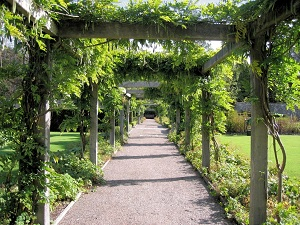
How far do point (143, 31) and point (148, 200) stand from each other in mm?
2974

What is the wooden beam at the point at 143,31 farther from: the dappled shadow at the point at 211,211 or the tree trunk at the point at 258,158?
the dappled shadow at the point at 211,211

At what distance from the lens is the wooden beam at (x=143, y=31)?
358 centimetres

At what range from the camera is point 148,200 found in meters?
5.22

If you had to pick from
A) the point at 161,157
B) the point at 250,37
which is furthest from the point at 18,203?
the point at 161,157

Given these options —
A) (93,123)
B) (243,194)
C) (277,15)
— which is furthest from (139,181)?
(277,15)

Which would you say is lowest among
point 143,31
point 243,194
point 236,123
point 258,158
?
point 243,194

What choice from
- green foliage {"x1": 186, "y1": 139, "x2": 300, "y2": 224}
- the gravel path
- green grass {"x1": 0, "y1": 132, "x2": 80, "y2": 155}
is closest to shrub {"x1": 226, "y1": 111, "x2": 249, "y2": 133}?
green grass {"x1": 0, "y1": 132, "x2": 80, "y2": 155}

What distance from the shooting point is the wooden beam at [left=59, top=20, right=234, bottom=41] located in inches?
141

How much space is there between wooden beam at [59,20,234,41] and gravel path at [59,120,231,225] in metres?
2.49

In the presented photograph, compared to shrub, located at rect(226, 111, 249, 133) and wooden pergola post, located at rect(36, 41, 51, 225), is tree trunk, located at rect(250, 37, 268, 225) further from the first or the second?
shrub, located at rect(226, 111, 249, 133)

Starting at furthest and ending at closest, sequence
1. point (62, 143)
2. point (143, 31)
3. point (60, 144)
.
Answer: point (62, 143) → point (60, 144) → point (143, 31)

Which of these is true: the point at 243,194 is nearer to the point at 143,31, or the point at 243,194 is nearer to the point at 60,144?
the point at 143,31

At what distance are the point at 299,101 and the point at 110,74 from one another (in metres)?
4.17

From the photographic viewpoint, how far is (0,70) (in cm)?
316
